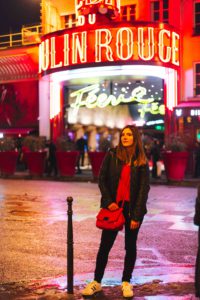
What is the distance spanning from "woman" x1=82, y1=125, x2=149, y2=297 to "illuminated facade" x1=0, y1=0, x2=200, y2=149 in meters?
15.8

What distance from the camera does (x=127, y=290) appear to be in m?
5.36

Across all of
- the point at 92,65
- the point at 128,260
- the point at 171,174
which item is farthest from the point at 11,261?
the point at 92,65

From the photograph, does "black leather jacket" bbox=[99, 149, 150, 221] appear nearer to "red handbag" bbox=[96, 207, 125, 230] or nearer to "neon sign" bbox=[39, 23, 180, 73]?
"red handbag" bbox=[96, 207, 125, 230]

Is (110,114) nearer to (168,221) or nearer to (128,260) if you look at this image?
(168,221)

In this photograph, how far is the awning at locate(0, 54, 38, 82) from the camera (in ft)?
88.6

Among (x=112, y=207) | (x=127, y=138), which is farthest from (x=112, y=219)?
(x=127, y=138)

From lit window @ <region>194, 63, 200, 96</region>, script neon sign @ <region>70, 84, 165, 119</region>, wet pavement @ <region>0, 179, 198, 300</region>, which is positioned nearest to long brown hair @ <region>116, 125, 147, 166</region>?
wet pavement @ <region>0, 179, 198, 300</region>

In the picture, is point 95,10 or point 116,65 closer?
point 116,65

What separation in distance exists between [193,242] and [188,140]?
14.6 meters

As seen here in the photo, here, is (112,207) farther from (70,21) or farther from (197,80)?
(70,21)

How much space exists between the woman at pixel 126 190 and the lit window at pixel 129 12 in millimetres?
19908

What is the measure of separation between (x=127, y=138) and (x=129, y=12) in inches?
791

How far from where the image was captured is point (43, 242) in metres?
8.39

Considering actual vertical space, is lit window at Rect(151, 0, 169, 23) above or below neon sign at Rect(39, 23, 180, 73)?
above
